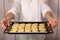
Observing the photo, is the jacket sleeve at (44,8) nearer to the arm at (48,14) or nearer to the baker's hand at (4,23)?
the arm at (48,14)

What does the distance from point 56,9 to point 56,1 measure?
0.07 meters

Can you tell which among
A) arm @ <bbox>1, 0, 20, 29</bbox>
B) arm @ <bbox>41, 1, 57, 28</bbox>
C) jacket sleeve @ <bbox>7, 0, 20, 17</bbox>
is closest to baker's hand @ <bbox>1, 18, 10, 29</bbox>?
arm @ <bbox>1, 0, 20, 29</bbox>

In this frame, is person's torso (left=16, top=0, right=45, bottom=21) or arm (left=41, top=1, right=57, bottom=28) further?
person's torso (left=16, top=0, right=45, bottom=21)

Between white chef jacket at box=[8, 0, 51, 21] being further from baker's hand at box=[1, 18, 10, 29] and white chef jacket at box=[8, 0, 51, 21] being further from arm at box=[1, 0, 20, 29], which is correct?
baker's hand at box=[1, 18, 10, 29]

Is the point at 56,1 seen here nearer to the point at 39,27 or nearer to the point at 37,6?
the point at 37,6

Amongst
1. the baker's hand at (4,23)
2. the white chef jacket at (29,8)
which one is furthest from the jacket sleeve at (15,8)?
the baker's hand at (4,23)

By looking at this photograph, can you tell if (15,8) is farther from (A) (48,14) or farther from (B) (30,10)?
(A) (48,14)

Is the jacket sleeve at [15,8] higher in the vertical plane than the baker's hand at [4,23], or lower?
higher

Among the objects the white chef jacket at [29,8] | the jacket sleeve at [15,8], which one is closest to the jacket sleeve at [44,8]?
the white chef jacket at [29,8]

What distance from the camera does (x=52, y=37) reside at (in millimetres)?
1506

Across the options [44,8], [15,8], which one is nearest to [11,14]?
[15,8]

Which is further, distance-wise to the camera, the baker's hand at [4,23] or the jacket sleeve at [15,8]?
the jacket sleeve at [15,8]

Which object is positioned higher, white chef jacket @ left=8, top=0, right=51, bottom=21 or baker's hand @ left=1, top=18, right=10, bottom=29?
white chef jacket @ left=8, top=0, right=51, bottom=21

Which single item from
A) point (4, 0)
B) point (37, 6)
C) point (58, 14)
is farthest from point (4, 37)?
point (58, 14)
